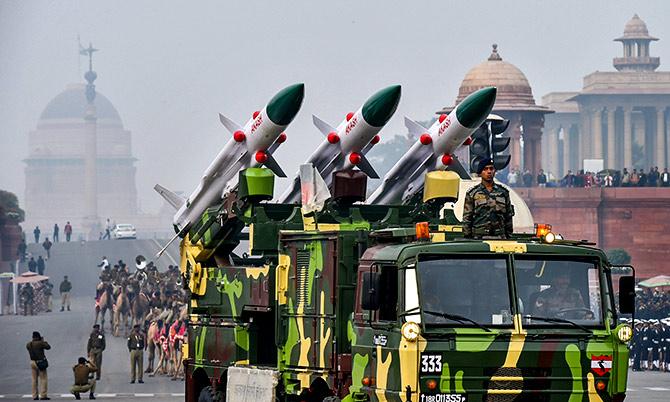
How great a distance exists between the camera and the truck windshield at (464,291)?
59.1ft

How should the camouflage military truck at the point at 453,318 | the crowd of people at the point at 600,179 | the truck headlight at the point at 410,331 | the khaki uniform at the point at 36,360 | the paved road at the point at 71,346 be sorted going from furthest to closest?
the crowd of people at the point at 600,179
the paved road at the point at 71,346
the khaki uniform at the point at 36,360
the camouflage military truck at the point at 453,318
the truck headlight at the point at 410,331

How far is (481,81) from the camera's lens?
3883 inches

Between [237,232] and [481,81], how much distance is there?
7418 cm

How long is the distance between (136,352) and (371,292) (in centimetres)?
2458

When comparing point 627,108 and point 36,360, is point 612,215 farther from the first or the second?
point 36,360

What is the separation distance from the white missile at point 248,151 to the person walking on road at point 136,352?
11.1 meters

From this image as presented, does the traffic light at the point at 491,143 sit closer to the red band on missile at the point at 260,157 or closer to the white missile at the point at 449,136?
the white missile at the point at 449,136

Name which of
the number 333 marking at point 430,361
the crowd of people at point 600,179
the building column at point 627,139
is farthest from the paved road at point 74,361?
the building column at point 627,139

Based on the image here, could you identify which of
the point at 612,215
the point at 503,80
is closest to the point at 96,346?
the point at 612,215

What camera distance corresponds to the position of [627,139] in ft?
467

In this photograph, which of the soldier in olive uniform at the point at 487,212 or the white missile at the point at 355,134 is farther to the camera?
the white missile at the point at 355,134

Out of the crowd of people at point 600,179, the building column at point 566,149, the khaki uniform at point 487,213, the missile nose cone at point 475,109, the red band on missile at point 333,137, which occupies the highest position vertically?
the building column at point 566,149

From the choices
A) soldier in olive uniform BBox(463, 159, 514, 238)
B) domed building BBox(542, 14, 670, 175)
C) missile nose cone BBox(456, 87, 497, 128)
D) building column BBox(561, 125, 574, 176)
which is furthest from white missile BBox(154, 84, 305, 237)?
building column BBox(561, 125, 574, 176)

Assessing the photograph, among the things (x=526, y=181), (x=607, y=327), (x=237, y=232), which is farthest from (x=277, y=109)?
(x=526, y=181)
